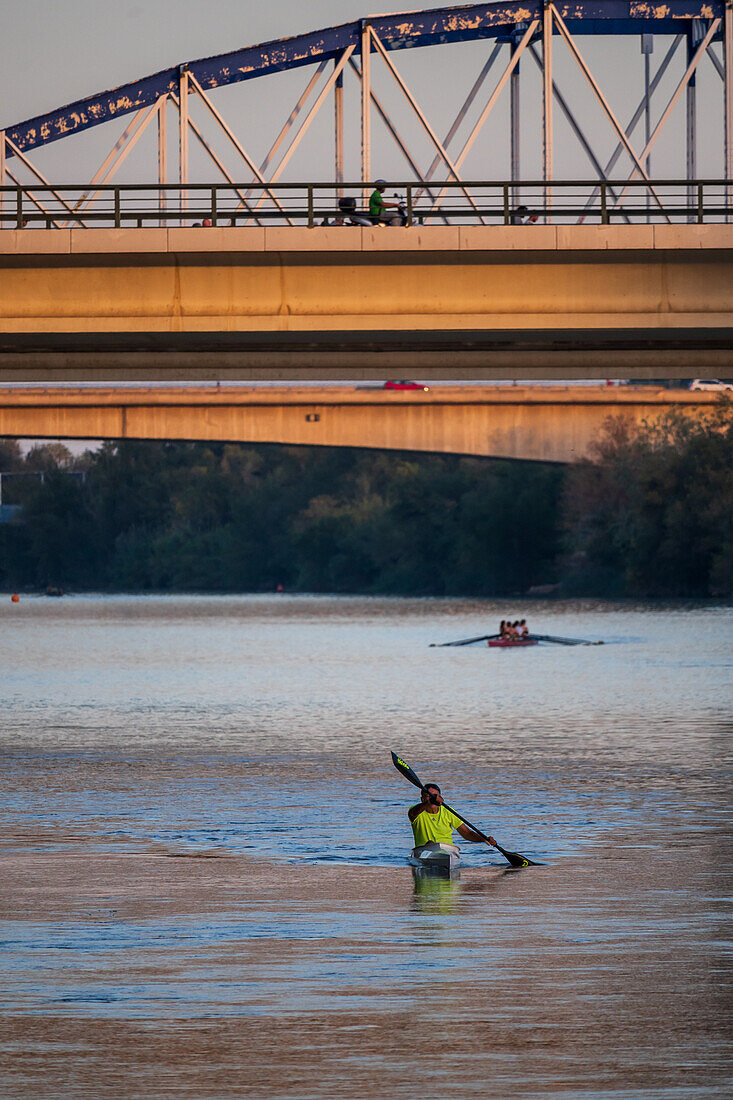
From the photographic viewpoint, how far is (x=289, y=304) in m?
34.0

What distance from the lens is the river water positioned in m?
11.5

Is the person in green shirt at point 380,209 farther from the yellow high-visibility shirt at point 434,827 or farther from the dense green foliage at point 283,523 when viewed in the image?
the dense green foliage at point 283,523

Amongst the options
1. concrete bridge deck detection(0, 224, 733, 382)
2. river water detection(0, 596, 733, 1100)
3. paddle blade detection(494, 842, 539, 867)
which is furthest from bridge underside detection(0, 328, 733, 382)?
paddle blade detection(494, 842, 539, 867)

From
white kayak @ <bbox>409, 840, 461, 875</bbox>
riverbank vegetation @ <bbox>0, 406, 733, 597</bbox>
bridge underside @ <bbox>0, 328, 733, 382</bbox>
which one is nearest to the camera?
white kayak @ <bbox>409, 840, 461, 875</bbox>

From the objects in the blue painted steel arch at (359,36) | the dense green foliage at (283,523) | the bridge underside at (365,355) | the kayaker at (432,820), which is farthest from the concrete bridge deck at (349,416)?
the kayaker at (432,820)

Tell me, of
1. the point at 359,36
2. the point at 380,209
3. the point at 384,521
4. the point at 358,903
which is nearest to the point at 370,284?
the point at 380,209

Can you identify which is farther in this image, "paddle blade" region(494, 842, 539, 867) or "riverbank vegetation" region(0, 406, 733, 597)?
"riverbank vegetation" region(0, 406, 733, 597)

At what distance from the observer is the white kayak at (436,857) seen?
1955 centimetres

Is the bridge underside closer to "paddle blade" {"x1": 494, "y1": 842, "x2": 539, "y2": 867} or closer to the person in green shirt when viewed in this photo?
the person in green shirt

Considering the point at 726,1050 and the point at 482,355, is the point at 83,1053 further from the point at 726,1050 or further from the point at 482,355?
the point at 482,355

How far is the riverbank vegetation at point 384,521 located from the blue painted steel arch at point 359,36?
45583 mm

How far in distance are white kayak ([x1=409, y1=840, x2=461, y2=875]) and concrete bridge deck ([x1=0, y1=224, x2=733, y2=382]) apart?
15877mm

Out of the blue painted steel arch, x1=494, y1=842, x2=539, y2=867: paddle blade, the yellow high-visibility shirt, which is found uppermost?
the blue painted steel arch

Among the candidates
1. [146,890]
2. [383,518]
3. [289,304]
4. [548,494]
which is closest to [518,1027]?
[146,890]
